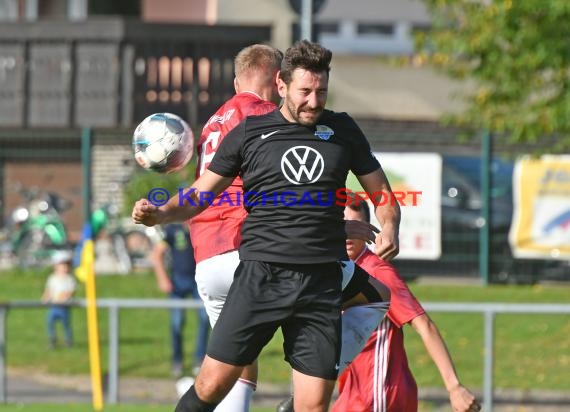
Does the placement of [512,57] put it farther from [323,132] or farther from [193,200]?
[193,200]

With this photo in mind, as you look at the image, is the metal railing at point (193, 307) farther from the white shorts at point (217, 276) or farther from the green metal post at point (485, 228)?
the green metal post at point (485, 228)

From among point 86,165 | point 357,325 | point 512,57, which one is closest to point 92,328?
point 86,165

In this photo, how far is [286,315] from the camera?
688 centimetres

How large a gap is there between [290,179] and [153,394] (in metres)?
7.93

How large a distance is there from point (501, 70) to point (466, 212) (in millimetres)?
3293

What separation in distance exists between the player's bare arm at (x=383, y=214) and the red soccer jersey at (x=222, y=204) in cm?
78

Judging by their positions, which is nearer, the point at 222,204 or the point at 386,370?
the point at 386,370

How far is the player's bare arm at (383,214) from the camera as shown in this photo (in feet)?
23.1

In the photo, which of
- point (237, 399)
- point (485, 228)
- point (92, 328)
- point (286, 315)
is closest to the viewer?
point (286, 315)

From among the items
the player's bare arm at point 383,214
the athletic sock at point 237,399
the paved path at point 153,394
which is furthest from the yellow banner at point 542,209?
the player's bare arm at point 383,214

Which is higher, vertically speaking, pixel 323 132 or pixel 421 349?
pixel 323 132

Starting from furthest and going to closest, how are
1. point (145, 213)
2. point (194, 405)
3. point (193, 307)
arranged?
point (193, 307), point (194, 405), point (145, 213)

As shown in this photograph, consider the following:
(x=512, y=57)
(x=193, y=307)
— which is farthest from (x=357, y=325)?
(x=512, y=57)

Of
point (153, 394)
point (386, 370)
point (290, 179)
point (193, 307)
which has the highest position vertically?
point (290, 179)
